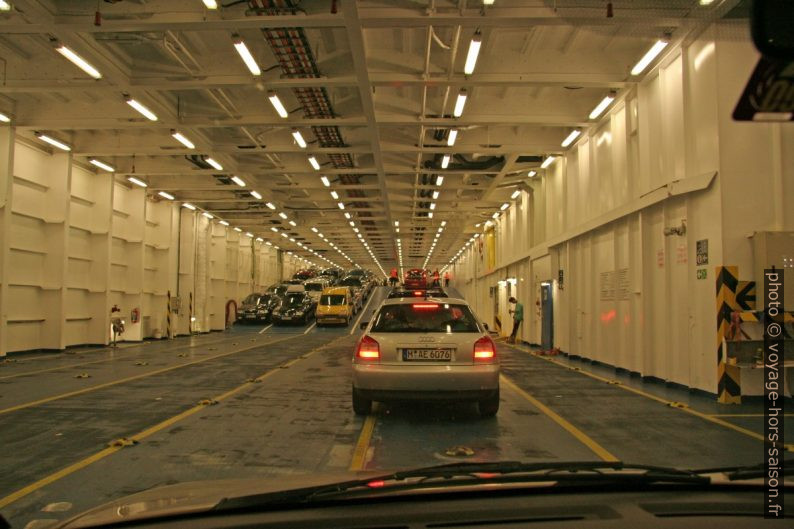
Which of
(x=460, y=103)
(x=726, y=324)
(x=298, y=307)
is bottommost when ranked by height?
(x=298, y=307)

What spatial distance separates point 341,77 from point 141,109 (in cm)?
489

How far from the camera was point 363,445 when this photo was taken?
6.05 m

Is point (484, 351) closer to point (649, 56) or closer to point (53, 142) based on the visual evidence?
point (649, 56)

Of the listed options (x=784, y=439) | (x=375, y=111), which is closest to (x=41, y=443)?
(x=784, y=439)

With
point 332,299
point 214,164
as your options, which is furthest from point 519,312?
point 332,299

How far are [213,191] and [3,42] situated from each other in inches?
522

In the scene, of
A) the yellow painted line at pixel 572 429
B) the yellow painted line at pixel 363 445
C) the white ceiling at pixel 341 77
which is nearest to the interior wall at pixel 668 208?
the white ceiling at pixel 341 77

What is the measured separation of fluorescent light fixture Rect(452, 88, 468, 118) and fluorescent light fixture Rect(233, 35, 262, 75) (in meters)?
4.04

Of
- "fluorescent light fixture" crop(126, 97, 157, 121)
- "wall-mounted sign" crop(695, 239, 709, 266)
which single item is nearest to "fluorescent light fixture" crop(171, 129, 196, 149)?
"fluorescent light fixture" crop(126, 97, 157, 121)

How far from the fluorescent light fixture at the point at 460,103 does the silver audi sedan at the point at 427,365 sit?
20.8 feet

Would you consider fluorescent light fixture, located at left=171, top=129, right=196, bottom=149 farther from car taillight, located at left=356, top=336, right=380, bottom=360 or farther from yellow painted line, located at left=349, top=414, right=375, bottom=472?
yellow painted line, located at left=349, top=414, right=375, bottom=472

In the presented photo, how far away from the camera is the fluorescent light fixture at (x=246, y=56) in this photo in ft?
31.9

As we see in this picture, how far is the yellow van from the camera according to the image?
3025cm

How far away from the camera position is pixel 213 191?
2412 centimetres
